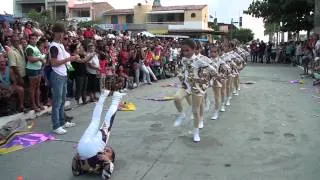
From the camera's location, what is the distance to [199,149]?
7719mm

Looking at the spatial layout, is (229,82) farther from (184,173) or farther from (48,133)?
(184,173)

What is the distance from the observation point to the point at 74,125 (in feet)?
31.9

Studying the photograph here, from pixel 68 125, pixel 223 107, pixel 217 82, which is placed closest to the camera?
pixel 68 125

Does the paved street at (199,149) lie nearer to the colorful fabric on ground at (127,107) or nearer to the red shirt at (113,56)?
the colorful fabric on ground at (127,107)

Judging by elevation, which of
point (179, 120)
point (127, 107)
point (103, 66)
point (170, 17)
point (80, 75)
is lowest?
point (127, 107)

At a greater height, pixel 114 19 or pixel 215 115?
pixel 114 19

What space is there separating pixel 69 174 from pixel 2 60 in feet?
15.1

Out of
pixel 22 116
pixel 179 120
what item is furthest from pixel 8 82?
pixel 179 120

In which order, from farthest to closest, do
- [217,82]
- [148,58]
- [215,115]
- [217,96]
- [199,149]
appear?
[148,58] < [217,96] < [217,82] < [215,115] < [199,149]

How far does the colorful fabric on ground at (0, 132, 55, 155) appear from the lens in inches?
310

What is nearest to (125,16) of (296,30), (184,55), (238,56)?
(296,30)

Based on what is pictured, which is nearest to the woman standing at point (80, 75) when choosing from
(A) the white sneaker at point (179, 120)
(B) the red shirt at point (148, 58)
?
(A) the white sneaker at point (179, 120)

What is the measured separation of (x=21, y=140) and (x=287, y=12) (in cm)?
3215

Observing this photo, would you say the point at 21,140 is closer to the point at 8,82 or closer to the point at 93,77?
the point at 8,82
